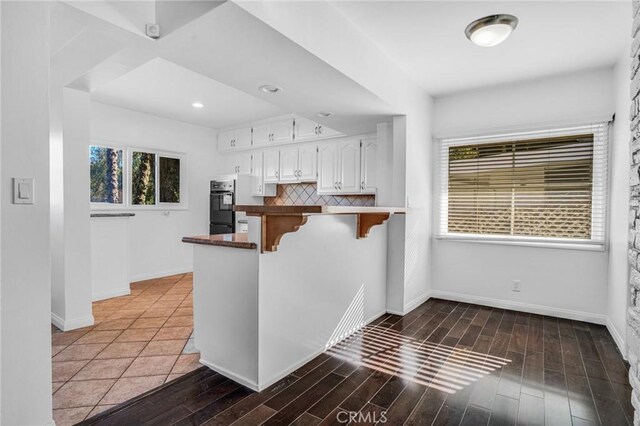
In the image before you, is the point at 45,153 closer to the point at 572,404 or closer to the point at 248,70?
the point at 248,70

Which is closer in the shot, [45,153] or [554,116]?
[45,153]

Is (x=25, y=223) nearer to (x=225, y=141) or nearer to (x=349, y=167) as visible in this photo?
(x=349, y=167)

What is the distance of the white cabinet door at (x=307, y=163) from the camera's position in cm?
488

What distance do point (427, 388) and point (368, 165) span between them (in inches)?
112

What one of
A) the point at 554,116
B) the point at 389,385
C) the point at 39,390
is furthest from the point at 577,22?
the point at 39,390

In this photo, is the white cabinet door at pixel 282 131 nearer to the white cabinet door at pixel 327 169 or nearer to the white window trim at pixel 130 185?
the white cabinet door at pixel 327 169

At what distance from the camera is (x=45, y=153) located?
157 cm

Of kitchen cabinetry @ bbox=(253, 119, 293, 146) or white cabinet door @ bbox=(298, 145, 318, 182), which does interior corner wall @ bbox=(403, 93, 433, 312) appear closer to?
white cabinet door @ bbox=(298, 145, 318, 182)

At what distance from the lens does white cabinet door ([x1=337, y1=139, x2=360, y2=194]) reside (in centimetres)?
447

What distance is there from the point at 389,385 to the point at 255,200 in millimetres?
4082

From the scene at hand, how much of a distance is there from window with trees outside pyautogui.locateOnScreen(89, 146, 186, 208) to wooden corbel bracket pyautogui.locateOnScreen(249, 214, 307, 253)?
12.2 feet

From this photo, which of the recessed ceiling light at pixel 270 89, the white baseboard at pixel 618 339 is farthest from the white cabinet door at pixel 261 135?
the white baseboard at pixel 618 339

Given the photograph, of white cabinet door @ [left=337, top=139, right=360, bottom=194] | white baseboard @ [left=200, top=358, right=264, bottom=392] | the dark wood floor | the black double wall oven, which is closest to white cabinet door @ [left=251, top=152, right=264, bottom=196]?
the black double wall oven

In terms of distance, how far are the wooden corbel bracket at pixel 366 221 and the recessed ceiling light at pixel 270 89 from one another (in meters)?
1.28
